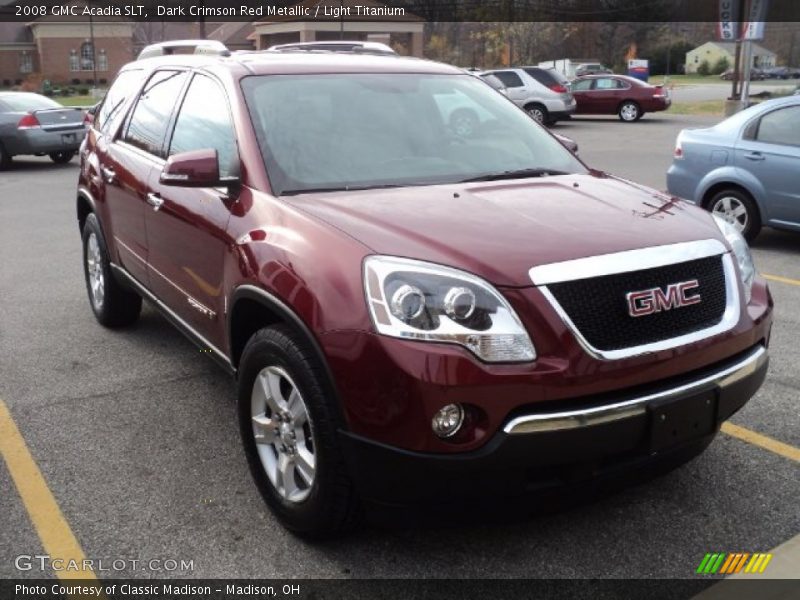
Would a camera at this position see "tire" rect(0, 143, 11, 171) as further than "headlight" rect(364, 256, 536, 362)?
Yes

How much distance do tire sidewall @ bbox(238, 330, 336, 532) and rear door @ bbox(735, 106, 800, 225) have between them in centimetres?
626

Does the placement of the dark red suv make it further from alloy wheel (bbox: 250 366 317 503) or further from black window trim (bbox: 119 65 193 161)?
black window trim (bbox: 119 65 193 161)

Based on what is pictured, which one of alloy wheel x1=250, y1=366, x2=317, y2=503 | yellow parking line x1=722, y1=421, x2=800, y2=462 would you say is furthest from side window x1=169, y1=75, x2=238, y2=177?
yellow parking line x1=722, y1=421, x2=800, y2=462

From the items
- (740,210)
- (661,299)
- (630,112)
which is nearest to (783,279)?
(740,210)

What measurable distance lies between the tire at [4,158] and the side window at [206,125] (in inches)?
579

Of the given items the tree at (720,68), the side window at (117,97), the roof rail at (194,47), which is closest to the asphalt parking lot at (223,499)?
the side window at (117,97)

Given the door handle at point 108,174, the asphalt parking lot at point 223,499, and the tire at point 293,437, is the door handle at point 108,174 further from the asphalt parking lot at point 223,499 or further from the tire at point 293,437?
the tire at point 293,437

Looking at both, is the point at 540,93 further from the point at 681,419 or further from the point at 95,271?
the point at 681,419

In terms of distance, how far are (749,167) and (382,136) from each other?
5.49 m

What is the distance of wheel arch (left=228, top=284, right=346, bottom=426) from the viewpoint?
2792 millimetres

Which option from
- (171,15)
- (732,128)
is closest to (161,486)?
(732,128)

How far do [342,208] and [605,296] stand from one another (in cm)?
105

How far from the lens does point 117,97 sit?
18.7ft

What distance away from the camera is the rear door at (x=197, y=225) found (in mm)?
3672
